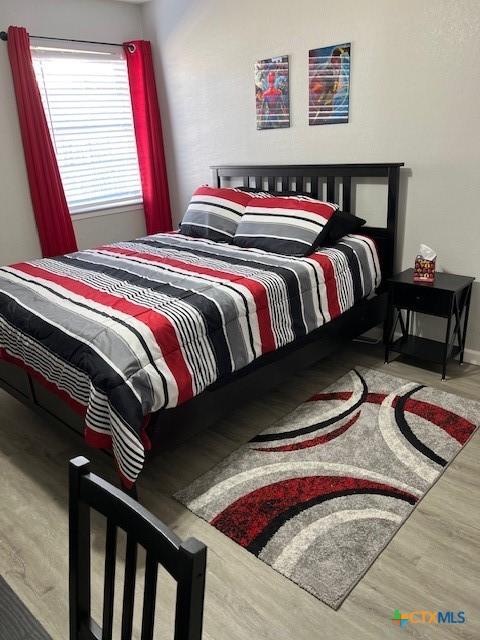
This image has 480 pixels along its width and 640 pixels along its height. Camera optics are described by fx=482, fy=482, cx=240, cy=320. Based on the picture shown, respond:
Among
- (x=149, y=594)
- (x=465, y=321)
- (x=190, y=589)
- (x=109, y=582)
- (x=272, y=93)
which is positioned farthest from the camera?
(x=272, y=93)

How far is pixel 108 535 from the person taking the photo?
85 cm

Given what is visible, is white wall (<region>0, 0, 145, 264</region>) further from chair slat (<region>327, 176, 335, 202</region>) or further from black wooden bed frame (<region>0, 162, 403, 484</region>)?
chair slat (<region>327, 176, 335, 202</region>)

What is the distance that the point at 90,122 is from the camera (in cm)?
400

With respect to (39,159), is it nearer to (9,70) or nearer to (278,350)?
(9,70)

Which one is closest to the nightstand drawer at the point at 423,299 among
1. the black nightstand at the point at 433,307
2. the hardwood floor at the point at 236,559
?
the black nightstand at the point at 433,307

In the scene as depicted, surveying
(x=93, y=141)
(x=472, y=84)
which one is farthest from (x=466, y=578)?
(x=93, y=141)

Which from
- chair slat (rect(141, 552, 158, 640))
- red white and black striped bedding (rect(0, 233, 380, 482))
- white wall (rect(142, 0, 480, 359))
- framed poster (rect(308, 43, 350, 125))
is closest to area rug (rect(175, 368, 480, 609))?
red white and black striped bedding (rect(0, 233, 380, 482))

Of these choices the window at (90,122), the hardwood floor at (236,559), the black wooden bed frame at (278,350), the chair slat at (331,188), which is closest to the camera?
the hardwood floor at (236,559)

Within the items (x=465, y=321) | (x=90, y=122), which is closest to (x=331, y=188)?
(x=465, y=321)

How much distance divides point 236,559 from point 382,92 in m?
2.68

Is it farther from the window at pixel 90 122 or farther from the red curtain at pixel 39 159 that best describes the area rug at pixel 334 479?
the window at pixel 90 122

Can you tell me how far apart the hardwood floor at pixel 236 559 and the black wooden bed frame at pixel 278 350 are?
0.70 feet

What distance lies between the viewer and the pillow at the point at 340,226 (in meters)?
3.00

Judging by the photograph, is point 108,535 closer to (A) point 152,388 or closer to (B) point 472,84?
(A) point 152,388
